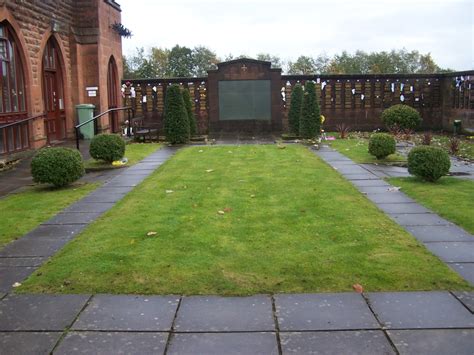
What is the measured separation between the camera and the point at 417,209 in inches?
306

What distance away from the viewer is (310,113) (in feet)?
58.7

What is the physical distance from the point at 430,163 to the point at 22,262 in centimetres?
723

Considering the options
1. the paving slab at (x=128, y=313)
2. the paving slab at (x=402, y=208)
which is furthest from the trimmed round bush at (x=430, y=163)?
the paving slab at (x=128, y=313)

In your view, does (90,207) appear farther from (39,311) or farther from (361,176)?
(361,176)

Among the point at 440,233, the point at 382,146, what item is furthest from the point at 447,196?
the point at 382,146

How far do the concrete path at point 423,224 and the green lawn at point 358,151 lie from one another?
203cm

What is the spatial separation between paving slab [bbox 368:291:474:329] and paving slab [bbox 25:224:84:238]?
391cm

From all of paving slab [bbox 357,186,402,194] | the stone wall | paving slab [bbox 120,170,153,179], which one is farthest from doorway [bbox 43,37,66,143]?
paving slab [bbox 357,186,402,194]

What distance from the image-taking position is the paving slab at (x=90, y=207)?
8.06m

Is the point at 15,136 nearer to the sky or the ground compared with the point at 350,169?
nearer to the sky

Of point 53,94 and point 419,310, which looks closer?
point 419,310

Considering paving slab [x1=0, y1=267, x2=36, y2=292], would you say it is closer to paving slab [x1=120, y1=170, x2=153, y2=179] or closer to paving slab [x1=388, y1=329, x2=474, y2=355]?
paving slab [x1=388, y1=329, x2=474, y2=355]

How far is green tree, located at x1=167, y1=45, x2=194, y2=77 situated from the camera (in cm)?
4653

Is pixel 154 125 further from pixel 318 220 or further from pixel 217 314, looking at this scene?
pixel 217 314
